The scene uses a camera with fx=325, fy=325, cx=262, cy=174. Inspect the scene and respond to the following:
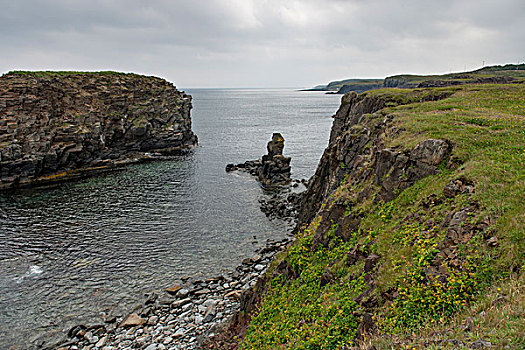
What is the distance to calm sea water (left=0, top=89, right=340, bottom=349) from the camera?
26.4 metres

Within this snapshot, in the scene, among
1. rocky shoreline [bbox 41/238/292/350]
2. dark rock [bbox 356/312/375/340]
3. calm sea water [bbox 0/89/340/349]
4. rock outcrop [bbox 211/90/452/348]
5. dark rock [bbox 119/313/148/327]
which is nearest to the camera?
dark rock [bbox 356/312/375/340]

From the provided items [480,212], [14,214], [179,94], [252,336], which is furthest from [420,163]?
[179,94]

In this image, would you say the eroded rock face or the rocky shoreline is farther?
the rocky shoreline

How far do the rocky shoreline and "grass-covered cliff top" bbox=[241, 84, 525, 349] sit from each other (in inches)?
275

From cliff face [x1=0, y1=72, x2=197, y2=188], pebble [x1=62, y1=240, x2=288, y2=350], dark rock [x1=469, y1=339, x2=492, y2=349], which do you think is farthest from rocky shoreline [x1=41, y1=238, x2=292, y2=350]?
cliff face [x1=0, y1=72, x2=197, y2=188]

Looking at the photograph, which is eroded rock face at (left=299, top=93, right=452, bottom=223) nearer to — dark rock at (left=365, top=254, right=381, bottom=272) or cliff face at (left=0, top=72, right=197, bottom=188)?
dark rock at (left=365, top=254, right=381, bottom=272)

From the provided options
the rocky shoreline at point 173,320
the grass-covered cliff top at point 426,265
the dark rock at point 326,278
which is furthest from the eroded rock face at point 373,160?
the rocky shoreline at point 173,320

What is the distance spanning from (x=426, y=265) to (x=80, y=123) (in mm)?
78289

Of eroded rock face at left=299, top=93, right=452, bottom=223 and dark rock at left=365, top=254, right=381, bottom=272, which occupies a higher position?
eroded rock face at left=299, top=93, right=452, bottom=223

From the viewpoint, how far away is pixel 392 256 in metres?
12.9

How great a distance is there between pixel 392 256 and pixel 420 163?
20.3 feet

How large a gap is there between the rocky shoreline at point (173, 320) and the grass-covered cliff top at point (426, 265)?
699 cm

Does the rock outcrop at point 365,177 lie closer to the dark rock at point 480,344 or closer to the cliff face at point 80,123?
the dark rock at point 480,344

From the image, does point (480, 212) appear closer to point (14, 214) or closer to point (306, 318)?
point (306, 318)
